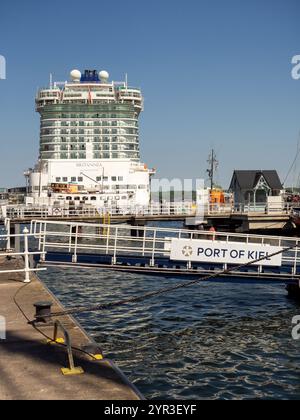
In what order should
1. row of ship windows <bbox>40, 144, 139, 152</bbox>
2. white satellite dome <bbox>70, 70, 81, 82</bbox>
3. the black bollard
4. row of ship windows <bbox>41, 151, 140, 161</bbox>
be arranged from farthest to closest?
1. white satellite dome <bbox>70, 70, 81, 82</bbox>
2. row of ship windows <bbox>40, 144, 139, 152</bbox>
3. row of ship windows <bbox>41, 151, 140, 161</bbox>
4. the black bollard

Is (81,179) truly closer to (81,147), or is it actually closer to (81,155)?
(81,155)

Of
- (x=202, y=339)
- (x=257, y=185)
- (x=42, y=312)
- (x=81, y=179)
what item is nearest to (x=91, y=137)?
(x=81, y=179)

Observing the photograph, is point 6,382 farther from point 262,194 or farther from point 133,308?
point 262,194

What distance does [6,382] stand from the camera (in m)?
6.36

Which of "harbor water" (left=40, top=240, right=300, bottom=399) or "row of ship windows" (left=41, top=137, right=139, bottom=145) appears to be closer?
"harbor water" (left=40, top=240, right=300, bottom=399)

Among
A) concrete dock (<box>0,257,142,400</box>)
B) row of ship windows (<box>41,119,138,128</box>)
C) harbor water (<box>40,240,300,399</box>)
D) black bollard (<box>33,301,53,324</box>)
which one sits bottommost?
harbor water (<box>40,240,300,399</box>)

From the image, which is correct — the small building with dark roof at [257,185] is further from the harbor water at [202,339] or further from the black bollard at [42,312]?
the black bollard at [42,312]

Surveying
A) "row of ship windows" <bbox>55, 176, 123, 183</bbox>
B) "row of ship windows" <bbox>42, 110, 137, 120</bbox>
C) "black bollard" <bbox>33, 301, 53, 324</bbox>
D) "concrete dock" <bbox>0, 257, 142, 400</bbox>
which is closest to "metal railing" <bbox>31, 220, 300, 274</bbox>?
"black bollard" <bbox>33, 301, 53, 324</bbox>

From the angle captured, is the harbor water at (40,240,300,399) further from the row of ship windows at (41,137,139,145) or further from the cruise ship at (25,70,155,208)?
the row of ship windows at (41,137,139,145)

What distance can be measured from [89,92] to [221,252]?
7283 centimetres

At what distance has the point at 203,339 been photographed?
44.4 feet

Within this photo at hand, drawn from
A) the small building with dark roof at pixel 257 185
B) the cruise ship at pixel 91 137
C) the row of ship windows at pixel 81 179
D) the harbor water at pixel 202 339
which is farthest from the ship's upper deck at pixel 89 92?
the harbor water at pixel 202 339

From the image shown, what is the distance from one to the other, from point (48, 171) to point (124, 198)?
17.6 m

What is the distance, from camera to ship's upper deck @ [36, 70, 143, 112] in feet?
275
